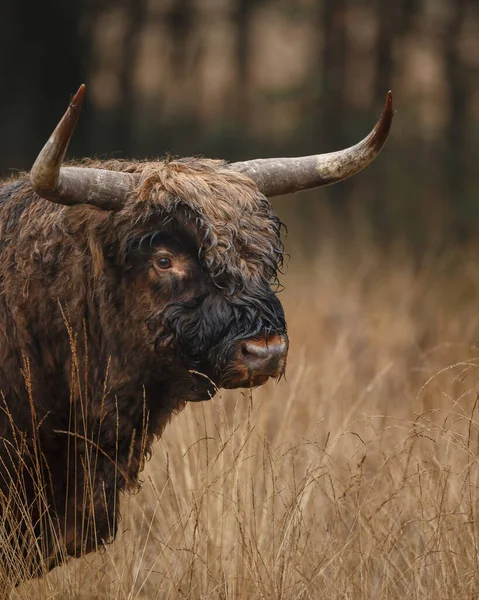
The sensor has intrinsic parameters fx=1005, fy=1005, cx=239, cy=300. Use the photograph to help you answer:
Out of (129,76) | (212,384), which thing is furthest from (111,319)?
Answer: (129,76)

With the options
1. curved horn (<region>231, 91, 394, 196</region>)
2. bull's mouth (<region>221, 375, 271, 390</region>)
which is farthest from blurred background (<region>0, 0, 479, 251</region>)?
bull's mouth (<region>221, 375, 271, 390</region>)

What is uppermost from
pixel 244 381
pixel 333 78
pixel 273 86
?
→ pixel 333 78

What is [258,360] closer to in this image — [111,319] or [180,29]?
[111,319]

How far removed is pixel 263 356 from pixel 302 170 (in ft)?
3.92

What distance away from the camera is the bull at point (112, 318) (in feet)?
12.6

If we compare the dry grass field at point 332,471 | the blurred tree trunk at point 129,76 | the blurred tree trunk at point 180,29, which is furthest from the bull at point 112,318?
the blurred tree trunk at point 180,29

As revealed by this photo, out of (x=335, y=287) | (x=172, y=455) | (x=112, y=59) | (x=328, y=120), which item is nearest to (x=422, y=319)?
(x=335, y=287)

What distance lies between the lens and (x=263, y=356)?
3.65 meters

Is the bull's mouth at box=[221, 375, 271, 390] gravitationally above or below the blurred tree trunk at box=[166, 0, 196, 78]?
below

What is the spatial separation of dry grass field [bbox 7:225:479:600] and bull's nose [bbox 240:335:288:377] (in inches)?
9.8

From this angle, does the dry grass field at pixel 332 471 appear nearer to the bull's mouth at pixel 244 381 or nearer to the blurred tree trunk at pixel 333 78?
the bull's mouth at pixel 244 381

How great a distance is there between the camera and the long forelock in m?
3.89

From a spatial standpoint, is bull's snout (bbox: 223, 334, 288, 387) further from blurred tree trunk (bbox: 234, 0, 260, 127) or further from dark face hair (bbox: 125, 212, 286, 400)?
blurred tree trunk (bbox: 234, 0, 260, 127)

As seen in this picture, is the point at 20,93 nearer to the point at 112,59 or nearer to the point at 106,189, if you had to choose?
the point at 112,59
